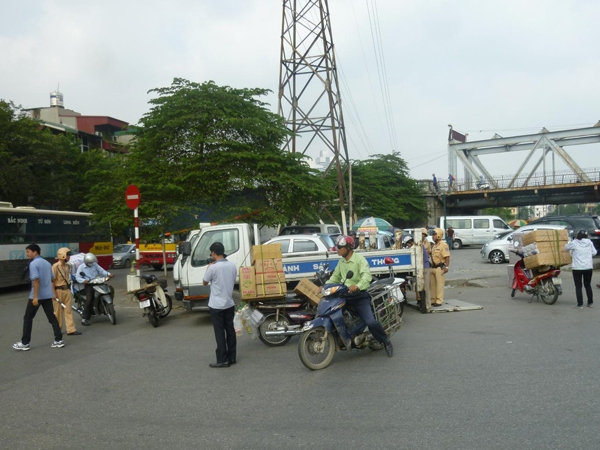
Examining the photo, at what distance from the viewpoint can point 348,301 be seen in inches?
283

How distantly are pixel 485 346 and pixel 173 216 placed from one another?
1152 cm

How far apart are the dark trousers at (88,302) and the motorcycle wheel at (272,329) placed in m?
4.63

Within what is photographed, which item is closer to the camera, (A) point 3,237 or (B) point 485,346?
(B) point 485,346

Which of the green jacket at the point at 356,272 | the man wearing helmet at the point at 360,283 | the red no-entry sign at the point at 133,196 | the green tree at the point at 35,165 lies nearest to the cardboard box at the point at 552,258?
the man wearing helmet at the point at 360,283

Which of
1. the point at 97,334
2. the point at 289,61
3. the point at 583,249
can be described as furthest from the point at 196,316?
the point at 289,61

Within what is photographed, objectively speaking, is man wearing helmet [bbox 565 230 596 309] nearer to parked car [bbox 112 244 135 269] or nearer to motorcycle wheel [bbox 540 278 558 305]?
motorcycle wheel [bbox 540 278 558 305]

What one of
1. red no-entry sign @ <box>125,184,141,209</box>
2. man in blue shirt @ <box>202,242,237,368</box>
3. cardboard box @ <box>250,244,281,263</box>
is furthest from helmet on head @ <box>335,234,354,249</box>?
red no-entry sign @ <box>125,184,141,209</box>

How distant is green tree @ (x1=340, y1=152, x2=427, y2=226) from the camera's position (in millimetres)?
43812

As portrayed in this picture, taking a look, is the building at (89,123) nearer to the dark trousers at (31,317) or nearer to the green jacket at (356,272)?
the dark trousers at (31,317)

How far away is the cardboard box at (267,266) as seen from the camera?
9156 mm

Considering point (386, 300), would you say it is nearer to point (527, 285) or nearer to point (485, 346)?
point (485, 346)

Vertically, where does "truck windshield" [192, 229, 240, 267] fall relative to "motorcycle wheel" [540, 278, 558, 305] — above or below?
above

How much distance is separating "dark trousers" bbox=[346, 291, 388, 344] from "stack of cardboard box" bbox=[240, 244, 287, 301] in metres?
2.02

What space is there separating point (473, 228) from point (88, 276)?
30567 millimetres
